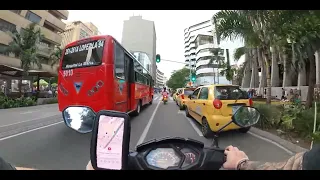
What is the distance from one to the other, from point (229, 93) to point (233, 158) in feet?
19.8

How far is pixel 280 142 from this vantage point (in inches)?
257

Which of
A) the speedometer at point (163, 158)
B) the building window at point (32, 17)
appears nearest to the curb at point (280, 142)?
the speedometer at point (163, 158)

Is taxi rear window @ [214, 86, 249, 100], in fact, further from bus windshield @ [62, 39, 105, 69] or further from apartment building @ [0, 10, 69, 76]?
apartment building @ [0, 10, 69, 76]

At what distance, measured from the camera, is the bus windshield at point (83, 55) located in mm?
7344

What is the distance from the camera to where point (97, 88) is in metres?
7.22

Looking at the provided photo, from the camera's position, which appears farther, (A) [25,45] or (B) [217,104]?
(A) [25,45]

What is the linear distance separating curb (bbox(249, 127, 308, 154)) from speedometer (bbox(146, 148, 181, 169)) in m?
4.92

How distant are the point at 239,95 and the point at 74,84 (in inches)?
180

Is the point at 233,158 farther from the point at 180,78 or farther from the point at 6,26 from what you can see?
the point at 180,78

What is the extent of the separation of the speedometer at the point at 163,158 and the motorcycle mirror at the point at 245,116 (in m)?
0.69

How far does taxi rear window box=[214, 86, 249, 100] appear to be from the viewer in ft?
23.3

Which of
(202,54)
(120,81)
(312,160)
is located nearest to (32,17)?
(120,81)

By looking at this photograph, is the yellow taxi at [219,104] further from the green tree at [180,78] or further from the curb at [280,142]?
the green tree at [180,78]

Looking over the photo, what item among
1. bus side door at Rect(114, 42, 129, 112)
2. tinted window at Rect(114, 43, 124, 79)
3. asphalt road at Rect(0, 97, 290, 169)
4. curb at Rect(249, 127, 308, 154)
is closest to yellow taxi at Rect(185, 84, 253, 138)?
asphalt road at Rect(0, 97, 290, 169)
